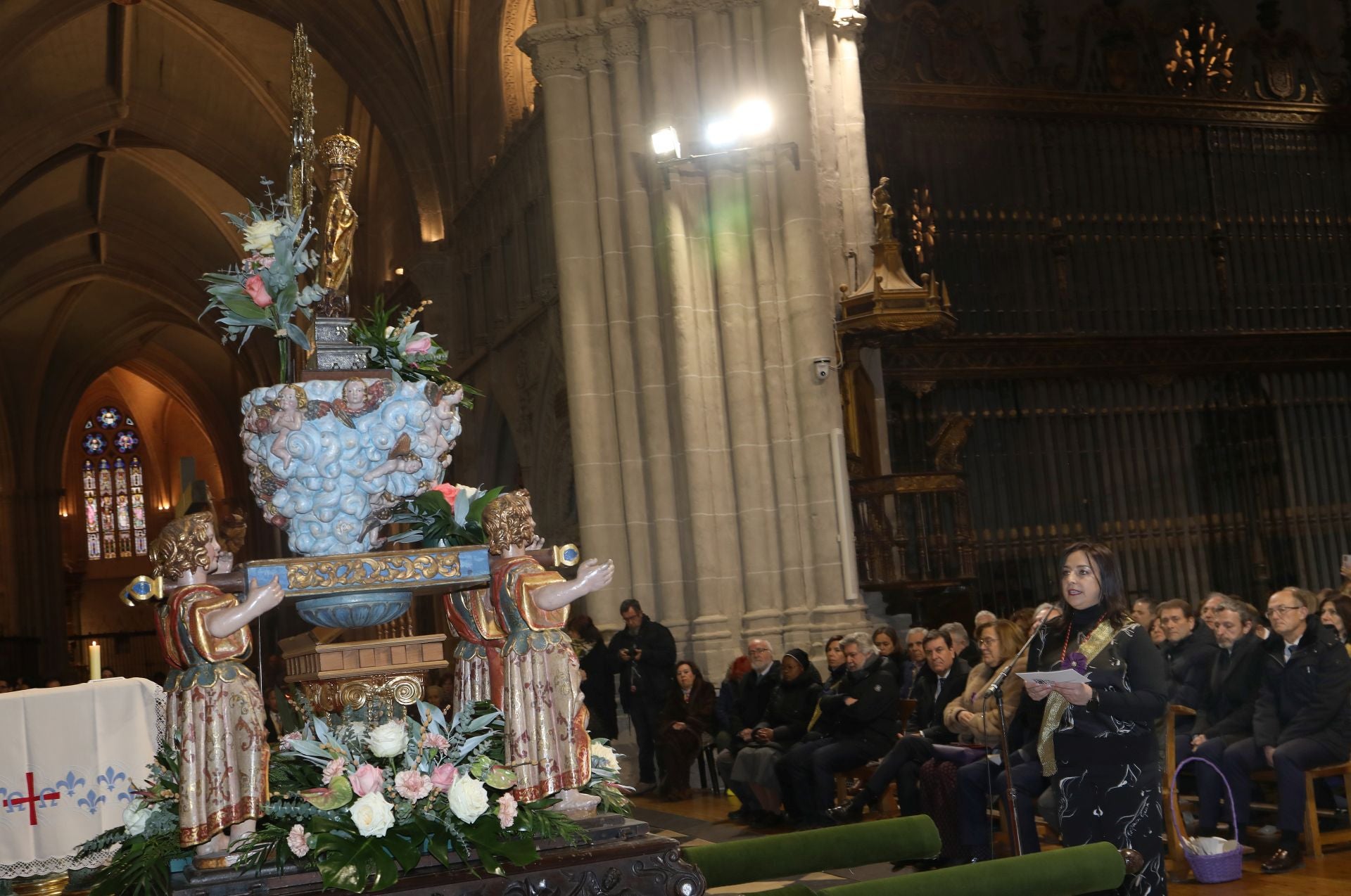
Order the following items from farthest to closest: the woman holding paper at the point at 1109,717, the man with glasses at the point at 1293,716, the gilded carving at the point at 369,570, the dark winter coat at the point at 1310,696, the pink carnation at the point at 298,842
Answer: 1. the dark winter coat at the point at 1310,696
2. the man with glasses at the point at 1293,716
3. the woman holding paper at the point at 1109,717
4. the gilded carving at the point at 369,570
5. the pink carnation at the point at 298,842

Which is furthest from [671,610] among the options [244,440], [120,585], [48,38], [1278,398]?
[120,585]

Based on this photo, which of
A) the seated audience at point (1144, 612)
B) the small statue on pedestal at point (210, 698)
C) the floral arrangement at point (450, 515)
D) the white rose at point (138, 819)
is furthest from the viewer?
the seated audience at point (1144, 612)

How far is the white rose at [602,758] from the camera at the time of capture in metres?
4.27

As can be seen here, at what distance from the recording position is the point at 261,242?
4176 millimetres

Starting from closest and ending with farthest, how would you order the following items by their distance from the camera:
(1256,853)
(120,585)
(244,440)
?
(244,440) → (1256,853) → (120,585)

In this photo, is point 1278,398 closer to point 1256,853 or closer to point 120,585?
point 1256,853

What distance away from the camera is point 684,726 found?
11.3 metres

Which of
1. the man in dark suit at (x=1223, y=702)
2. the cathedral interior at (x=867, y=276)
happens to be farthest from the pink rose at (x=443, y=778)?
the man in dark suit at (x=1223, y=702)

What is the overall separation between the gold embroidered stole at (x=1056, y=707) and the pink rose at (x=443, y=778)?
2.04m

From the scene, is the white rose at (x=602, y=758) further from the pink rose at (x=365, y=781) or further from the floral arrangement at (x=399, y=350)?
the floral arrangement at (x=399, y=350)

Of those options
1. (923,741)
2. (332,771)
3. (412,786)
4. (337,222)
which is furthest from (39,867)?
(923,741)

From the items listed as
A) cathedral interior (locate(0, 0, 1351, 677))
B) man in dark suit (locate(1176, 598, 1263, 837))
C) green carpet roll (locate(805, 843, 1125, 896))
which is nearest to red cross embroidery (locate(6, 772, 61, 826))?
cathedral interior (locate(0, 0, 1351, 677))

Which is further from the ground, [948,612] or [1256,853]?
[948,612]

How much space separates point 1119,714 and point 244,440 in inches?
108
